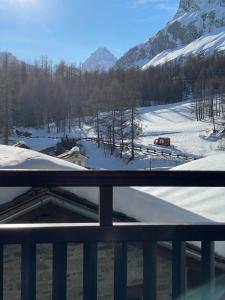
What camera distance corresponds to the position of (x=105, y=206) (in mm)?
2516

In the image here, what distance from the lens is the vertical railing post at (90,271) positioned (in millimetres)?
2479

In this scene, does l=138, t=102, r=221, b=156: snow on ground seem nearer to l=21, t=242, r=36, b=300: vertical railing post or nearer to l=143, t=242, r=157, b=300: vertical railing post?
l=143, t=242, r=157, b=300: vertical railing post

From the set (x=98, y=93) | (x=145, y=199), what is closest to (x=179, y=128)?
(x=98, y=93)

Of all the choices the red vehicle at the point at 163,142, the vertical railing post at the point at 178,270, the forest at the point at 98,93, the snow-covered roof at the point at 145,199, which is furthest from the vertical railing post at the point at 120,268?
the red vehicle at the point at 163,142

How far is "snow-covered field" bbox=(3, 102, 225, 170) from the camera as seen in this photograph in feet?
176

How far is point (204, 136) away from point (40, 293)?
67.6 meters

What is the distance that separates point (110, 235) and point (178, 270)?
39 cm

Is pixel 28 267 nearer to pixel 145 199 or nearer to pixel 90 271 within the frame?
pixel 90 271

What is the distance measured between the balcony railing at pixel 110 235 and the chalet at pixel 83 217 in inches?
10.2

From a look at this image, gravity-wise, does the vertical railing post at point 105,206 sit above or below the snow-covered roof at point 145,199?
above

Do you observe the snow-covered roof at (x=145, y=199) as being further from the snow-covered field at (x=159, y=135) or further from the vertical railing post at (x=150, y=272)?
the snow-covered field at (x=159, y=135)

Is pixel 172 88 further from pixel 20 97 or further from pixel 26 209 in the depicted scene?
pixel 26 209

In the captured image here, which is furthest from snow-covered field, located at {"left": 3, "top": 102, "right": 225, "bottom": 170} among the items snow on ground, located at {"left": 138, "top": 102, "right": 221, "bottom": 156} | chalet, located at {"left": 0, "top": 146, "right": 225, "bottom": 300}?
chalet, located at {"left": 0, "top": 146, "right": 225, "bottom": 300}

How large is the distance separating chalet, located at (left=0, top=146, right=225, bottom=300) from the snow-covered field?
130 ft
